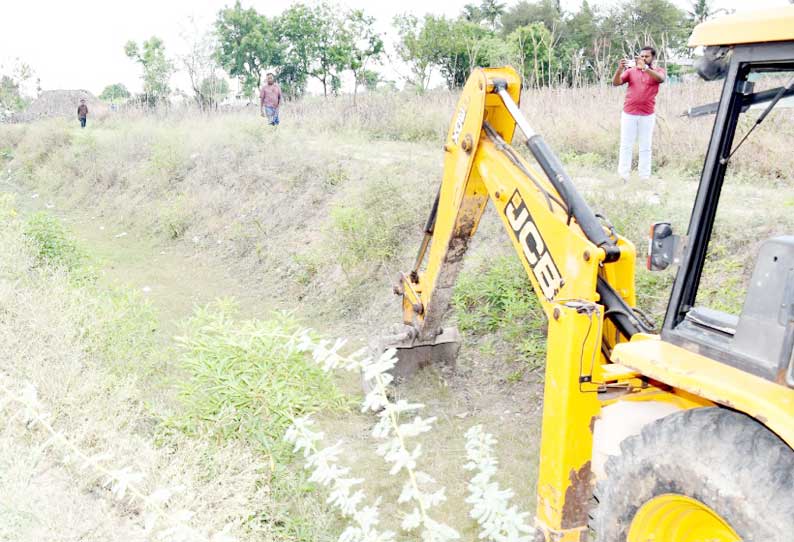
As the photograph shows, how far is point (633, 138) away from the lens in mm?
7926

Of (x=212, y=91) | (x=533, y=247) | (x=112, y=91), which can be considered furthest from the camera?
(x=112, y=91)

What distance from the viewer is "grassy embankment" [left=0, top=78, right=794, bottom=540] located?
12.1ft

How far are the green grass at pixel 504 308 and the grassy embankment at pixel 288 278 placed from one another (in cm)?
2

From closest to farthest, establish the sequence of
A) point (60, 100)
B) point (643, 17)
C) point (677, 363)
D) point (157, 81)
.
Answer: point (677, 363)
point (157, 81)
point (643, 17)
point (60, 100)

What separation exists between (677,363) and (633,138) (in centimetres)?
605

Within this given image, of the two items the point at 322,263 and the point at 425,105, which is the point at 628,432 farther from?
the point at 425,105

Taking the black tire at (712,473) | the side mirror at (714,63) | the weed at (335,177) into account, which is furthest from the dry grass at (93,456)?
the weed at (335,177)

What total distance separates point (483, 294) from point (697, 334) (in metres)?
3.61

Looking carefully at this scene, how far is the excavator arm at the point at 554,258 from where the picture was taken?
2.83 metres

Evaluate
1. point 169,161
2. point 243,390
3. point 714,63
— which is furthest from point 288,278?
point 714,63

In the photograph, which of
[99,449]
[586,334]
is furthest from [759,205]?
[99,449]

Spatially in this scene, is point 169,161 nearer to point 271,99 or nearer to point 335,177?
point 271,99

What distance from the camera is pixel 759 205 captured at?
232 inches

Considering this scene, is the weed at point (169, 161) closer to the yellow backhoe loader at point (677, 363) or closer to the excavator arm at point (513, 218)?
the excavator arm at point (513, 218)
